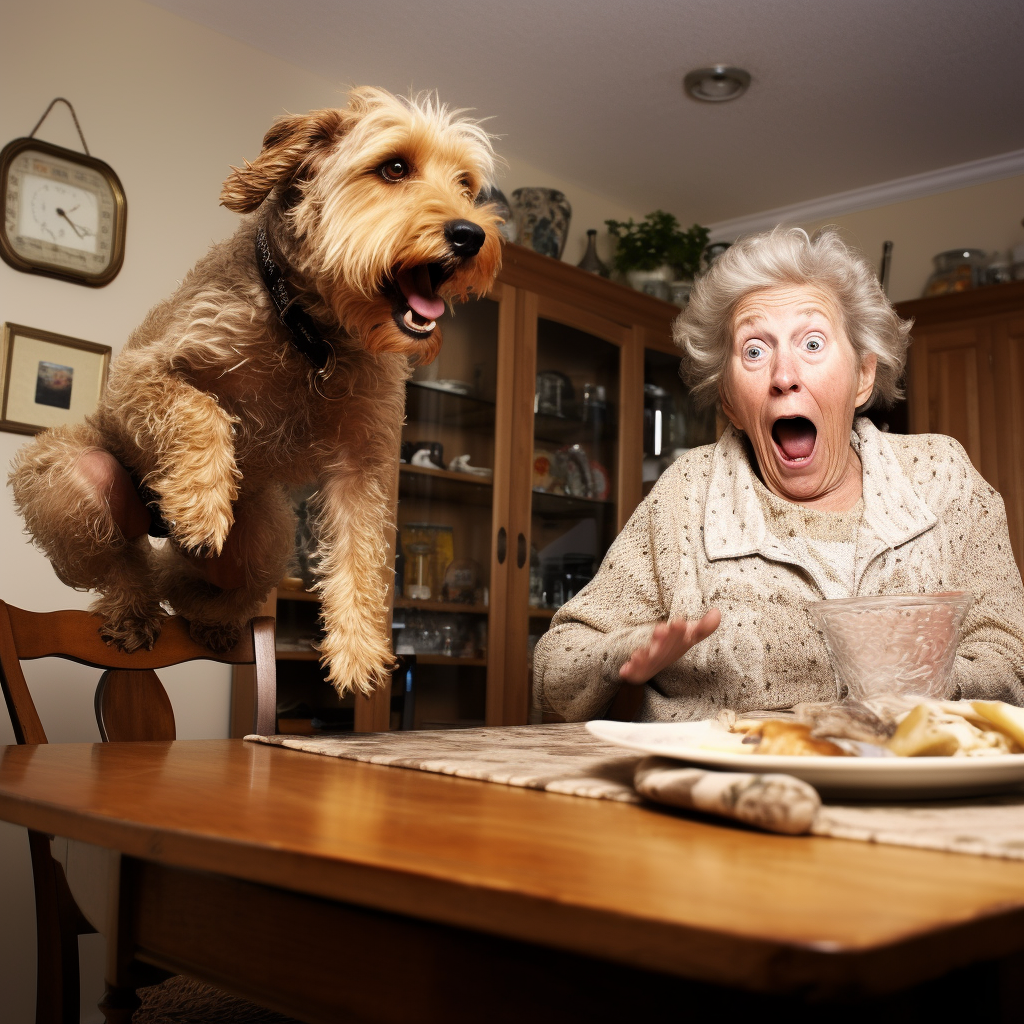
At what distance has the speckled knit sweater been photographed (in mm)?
1341

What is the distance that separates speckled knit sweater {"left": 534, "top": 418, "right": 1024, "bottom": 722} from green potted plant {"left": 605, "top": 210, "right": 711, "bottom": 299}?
2254mm

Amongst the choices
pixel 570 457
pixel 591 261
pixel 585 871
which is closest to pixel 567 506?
pixel 570 457

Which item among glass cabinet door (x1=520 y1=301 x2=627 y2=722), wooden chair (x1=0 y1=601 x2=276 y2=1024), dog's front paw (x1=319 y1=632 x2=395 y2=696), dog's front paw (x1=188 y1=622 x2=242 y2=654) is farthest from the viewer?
glass cabinet door (x1=520 y1=301 x2=627 y2=722)

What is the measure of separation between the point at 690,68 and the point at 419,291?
2.67 m

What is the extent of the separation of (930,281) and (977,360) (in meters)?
0.44

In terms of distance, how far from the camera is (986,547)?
1.43m

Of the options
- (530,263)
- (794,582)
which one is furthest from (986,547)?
(530,263)

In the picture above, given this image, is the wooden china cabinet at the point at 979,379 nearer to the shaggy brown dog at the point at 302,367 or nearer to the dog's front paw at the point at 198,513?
the shaggy brown dog at the point at 302,367

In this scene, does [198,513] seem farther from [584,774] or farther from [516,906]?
[516,906]

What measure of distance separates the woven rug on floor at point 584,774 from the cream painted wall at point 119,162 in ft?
5.22

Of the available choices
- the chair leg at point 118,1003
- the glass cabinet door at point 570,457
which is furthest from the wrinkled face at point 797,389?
the glass cabinet door at point 570,457

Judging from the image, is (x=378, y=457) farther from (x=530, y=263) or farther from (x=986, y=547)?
(x=530, y=263)

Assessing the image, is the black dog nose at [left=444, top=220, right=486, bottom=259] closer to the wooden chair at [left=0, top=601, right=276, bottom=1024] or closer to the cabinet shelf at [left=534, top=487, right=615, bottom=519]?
the wooden chair at [left=0, top=601, right=276, bottom=1024]

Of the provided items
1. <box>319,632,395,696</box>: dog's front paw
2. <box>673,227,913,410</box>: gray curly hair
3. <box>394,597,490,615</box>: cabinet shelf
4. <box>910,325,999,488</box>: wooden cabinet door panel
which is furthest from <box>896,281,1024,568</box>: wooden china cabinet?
<box>319,632,395,696</box>: dog's front paw
